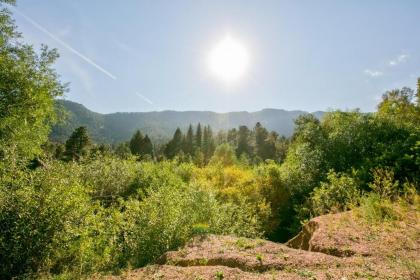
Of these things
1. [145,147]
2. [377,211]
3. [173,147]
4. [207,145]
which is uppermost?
[207,145]

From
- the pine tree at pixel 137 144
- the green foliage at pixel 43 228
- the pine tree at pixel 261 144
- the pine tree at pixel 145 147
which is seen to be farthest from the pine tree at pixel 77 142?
the green foliage at pixel 43 228

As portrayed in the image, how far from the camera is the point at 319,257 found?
6867mm

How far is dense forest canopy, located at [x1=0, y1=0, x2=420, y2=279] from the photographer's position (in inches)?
283

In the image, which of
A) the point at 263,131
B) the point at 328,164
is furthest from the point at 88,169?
the point at 263,131

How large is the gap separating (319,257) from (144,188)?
11.1m

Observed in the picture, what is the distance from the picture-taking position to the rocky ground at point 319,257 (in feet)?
19.5

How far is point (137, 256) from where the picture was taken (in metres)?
8.48

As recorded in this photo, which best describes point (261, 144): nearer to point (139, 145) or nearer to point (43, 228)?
point (139, 145)

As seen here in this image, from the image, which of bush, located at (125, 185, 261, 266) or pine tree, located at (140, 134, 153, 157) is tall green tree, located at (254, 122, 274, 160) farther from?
bush, located at (125, 185, 261, 266)

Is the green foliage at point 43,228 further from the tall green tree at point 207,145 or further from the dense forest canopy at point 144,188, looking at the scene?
the tall green tree at point 207,145

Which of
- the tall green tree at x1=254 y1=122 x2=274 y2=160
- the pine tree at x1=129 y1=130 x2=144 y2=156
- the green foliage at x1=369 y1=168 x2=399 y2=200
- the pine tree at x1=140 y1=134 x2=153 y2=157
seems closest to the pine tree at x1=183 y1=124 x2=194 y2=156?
the pine tree at x1=140 y1=134 x2=153 y2=157

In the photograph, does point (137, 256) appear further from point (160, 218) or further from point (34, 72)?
point (34, 72)

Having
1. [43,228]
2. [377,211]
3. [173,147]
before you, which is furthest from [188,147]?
[43,228]

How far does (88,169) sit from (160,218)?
11.1 metres
